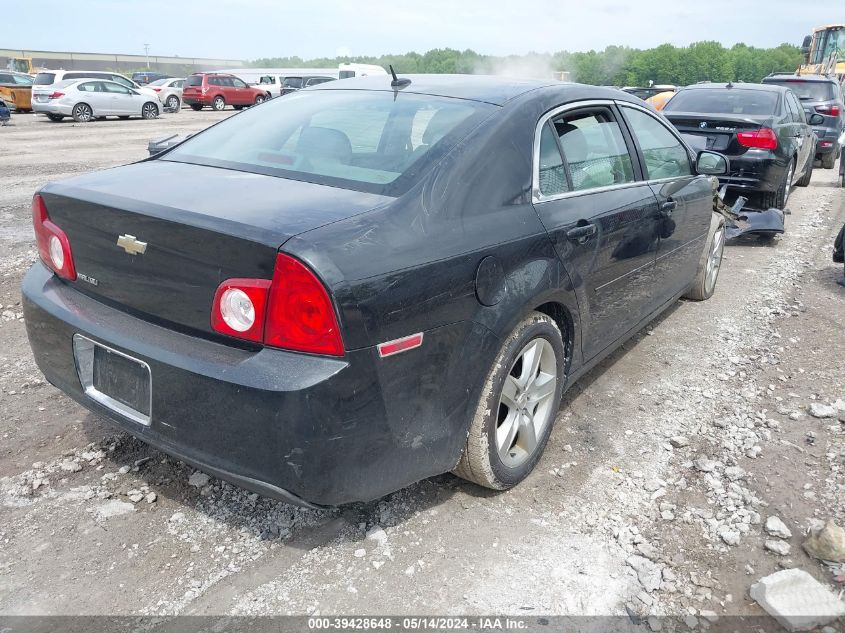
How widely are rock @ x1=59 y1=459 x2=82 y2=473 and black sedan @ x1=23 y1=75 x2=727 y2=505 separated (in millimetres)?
500

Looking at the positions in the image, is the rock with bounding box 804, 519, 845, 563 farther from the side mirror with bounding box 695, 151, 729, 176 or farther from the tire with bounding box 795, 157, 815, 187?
the tire with bounding box 795, 157, 815, 187

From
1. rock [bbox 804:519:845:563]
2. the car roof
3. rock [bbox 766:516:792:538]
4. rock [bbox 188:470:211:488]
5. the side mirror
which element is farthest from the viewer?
the side mirror

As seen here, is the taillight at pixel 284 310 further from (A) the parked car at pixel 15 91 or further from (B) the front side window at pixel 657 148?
(A) the parked car at pixel 15 91

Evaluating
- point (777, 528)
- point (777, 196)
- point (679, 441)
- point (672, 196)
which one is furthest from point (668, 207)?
point (777, 196)

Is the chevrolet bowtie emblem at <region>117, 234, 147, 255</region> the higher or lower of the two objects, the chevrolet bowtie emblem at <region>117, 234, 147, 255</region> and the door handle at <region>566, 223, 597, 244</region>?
the lower

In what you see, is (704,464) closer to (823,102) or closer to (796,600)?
(796,600)

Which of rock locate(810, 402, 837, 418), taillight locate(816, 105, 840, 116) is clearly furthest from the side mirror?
taillight locate(816, 105, 840, 116)

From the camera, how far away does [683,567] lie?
2584 millimetres

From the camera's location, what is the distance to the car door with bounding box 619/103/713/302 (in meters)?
3.96

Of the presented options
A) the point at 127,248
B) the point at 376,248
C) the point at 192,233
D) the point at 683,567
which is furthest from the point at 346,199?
the point at 683,567

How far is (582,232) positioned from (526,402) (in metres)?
0.79

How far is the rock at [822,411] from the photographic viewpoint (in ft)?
12.3

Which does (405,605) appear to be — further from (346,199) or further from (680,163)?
(680,163)

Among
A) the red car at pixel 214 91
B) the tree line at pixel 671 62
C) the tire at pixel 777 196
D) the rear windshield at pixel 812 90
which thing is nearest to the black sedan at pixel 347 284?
the tire at pixel 777 196
